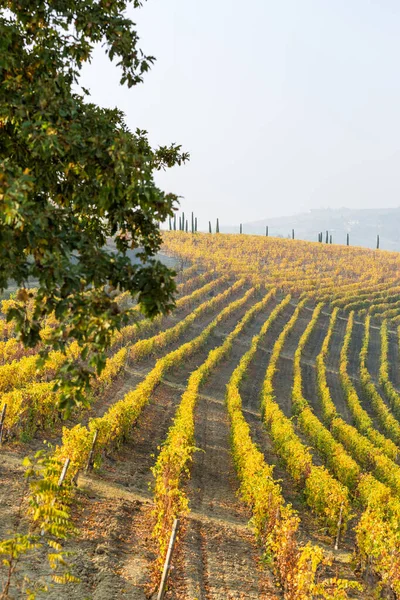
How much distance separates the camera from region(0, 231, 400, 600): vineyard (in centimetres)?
1002

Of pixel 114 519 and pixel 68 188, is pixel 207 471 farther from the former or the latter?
pixel 68 188

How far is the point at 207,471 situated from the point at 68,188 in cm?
1564

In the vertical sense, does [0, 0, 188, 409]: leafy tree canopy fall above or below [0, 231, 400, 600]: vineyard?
above

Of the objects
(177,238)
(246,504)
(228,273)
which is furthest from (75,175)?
(177,238)

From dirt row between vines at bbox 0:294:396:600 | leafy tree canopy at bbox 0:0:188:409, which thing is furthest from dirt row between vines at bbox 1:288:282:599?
leafy tree canopy at bbox 0:0:188:409

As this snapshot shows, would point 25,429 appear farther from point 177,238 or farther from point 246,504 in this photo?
point 177,238

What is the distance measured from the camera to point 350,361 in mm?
47625

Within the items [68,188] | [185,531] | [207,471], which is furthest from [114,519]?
[68,188]

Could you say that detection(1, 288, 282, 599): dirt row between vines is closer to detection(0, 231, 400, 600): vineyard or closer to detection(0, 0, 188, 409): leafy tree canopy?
detection(0, 231, 400, 600): vineyard

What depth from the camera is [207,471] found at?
769 inches

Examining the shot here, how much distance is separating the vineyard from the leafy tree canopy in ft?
2.05

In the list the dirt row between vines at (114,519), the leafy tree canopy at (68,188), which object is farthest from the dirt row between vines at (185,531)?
the leafy tree canopy at (68,188)

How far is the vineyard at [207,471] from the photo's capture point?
32.9 ft

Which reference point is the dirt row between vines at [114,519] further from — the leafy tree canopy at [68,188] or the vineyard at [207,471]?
the leafy tree canopy at [68,188]
